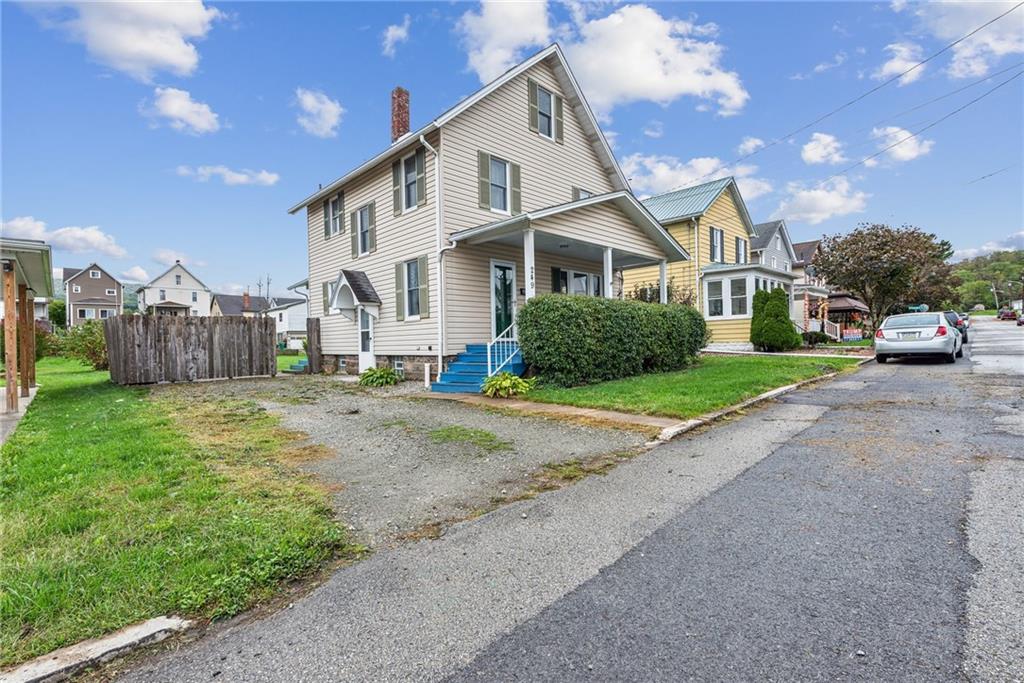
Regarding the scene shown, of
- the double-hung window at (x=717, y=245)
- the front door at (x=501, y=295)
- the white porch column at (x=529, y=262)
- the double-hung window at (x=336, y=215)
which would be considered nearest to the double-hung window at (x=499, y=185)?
the front door at (x=501, y=295)

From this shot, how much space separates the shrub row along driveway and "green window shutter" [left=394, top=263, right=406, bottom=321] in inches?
175

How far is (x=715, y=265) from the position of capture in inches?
910

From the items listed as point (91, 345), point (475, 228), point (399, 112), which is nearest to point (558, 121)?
point (399, 112)

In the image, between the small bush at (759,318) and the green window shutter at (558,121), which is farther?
the small bush at (759,318)

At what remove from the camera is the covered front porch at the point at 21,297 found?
884 cm

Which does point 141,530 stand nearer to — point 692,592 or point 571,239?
point 692,592

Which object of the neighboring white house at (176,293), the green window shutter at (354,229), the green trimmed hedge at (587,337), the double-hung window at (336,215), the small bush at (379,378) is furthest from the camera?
the neighboring white house at (176,293)

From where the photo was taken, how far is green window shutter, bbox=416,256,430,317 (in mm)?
13023

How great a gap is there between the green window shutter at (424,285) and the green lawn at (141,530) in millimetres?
6992

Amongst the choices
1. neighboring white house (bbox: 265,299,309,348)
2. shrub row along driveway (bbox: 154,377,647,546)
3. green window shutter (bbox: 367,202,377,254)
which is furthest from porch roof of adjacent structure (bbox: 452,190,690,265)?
neighboring white house (bbox: 265,299,309,348)

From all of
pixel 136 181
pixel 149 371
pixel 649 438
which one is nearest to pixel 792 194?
pixel 649 438

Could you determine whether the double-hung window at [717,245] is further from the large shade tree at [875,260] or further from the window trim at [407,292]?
the window trim at [407,292]

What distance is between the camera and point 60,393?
1166cm

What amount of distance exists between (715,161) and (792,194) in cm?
362
